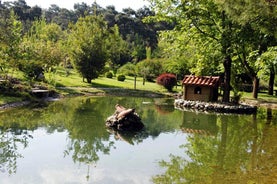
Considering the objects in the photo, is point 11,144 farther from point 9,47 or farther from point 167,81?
point 167,81

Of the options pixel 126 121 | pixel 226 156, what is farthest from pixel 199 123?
pixel 226 156

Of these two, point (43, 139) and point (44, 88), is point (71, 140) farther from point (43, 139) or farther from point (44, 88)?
point (44, 88)

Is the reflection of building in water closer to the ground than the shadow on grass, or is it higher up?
closer to the ground

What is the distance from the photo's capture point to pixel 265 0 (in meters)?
12.6

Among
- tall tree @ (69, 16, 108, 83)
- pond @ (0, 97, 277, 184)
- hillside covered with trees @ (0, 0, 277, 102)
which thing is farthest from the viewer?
tall tree @ (69, 16, 108, 83)

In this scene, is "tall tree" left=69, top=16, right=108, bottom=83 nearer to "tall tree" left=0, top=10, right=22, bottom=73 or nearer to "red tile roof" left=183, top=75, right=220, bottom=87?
"tall tree" left=0, top=10, right=22, bottom=73

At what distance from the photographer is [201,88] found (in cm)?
2569

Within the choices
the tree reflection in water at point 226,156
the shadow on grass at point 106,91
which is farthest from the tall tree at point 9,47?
the tree reflection in water at point 226,156

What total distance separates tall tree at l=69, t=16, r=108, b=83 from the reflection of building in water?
15440mm

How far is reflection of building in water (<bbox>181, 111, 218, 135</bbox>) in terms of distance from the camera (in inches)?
645

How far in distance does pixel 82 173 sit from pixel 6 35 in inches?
676

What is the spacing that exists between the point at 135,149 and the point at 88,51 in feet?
77.9

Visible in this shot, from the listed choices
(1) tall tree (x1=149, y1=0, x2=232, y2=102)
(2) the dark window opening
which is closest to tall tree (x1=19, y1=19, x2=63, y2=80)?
(1) tall tree (x1=149, y1=0, x2=232, y2=102)

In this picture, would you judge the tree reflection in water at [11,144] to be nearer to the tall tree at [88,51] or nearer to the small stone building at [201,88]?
the small stone building at [201,88]
